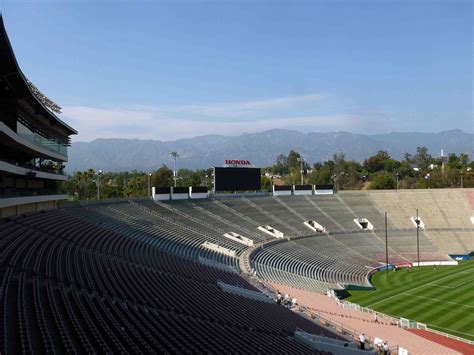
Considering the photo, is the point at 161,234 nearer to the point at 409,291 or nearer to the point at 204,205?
the point at 204,205

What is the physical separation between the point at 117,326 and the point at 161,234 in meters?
27.4

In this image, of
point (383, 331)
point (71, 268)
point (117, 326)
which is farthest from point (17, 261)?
point (383, 331)

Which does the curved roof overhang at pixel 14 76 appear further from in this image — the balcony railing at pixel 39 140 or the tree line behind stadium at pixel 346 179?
the tree line behind stadium at pixel 346 179

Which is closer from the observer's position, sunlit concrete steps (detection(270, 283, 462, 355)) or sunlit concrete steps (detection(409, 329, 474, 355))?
sunlit concrete steps (detection(270, 283, 462, 355))

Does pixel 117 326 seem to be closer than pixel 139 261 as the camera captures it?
Yes

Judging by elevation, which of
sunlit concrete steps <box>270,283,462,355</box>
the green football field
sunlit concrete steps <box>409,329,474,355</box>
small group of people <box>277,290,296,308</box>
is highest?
small group of people <box>277,290,296,308</box>

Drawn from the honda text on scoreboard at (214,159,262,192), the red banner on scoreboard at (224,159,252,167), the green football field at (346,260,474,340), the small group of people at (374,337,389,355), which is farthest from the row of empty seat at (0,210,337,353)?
the red banner on scoreboard at (224,159,252,167)

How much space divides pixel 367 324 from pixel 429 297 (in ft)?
41.5

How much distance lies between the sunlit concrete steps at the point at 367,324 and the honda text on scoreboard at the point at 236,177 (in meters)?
28.0

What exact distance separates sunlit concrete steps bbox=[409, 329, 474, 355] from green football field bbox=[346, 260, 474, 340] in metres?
1.85

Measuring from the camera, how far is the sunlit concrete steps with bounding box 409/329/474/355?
2523cm

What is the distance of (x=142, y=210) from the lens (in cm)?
4831

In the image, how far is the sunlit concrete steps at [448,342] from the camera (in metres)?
25.2

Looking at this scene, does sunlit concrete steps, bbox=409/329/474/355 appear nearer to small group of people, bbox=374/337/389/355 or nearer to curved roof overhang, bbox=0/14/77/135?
small group of people, bbox=374/337/389/355
